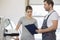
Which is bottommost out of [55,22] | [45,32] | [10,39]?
[10,39]

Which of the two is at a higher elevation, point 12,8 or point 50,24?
point 12,8

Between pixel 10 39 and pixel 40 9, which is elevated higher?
pixel 40 9

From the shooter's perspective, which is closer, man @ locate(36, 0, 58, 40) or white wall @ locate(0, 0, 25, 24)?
man @ locate(36, 0, 58, 40)

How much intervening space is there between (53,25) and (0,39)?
0.92m

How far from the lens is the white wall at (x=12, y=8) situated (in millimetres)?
4352

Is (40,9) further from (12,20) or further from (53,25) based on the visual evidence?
(53,25)

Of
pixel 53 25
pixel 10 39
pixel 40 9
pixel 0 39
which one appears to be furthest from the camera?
pixel 40 9

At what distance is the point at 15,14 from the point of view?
436 cm

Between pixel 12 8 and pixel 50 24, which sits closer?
pixel 50 24

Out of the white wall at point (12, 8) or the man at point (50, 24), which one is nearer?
the man at point (50, 24)

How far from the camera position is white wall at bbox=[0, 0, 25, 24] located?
14.3 ft

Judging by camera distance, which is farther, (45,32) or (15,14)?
(15,14)

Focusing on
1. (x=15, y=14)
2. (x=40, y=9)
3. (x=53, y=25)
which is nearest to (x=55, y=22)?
(x=53, y=25)

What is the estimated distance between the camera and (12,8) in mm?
4375
